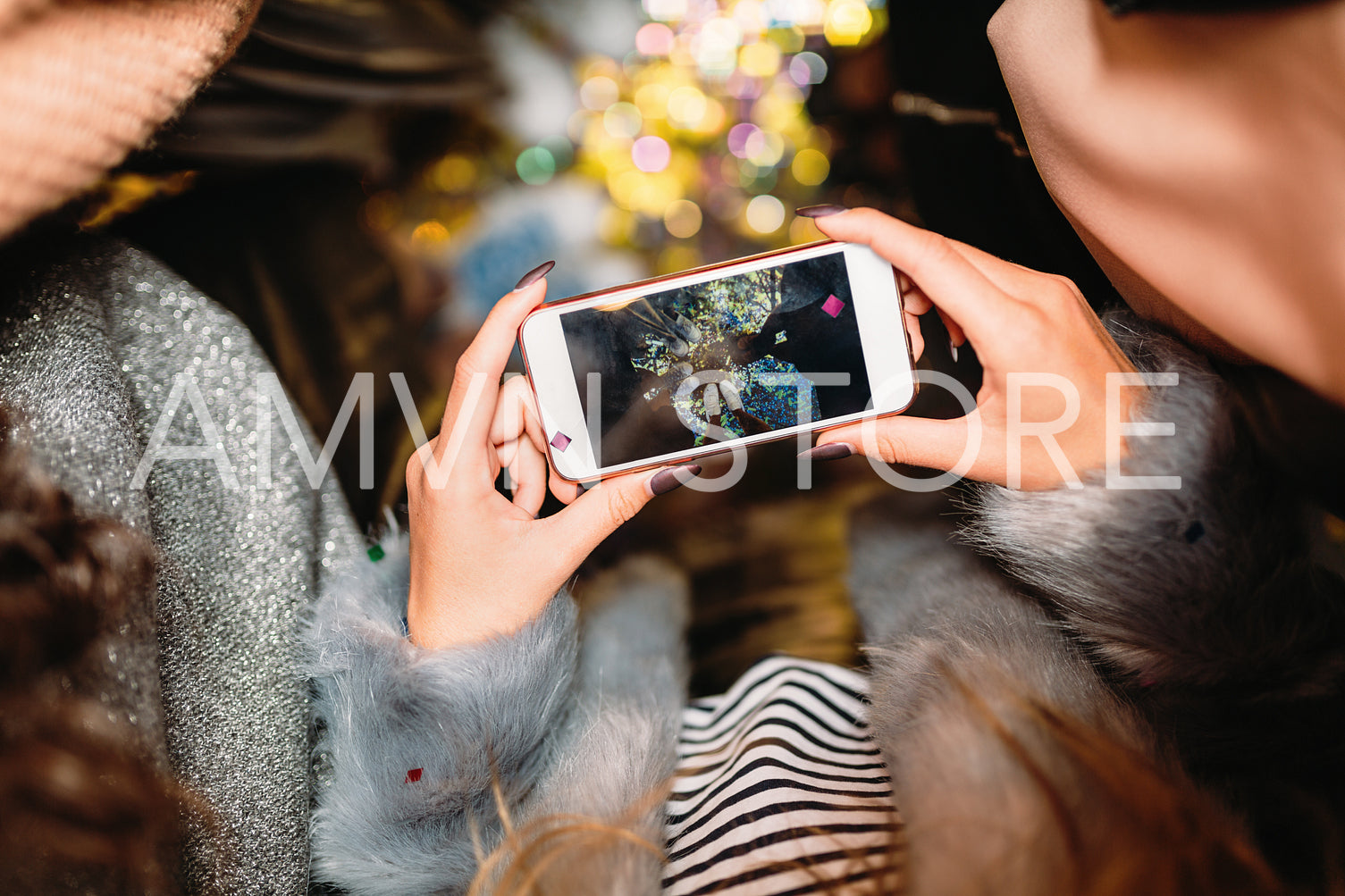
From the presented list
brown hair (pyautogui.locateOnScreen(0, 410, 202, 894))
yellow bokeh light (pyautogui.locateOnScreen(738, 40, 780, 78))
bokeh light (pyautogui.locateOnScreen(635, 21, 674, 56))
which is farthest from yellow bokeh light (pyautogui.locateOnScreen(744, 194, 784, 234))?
brown hair (pyautogui.locateOnScreen(0, 410, 202, 894))

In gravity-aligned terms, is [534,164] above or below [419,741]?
above

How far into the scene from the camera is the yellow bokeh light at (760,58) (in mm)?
1362

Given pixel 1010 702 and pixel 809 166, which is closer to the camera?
pixel 1010 702

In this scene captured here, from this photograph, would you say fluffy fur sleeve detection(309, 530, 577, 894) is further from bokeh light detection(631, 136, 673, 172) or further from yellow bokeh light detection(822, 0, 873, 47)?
yellow bokeh light detection(822, 0, 873, 47)

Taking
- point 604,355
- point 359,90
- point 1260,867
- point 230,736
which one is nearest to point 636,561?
point 604,355

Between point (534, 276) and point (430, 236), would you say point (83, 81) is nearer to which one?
point (534, 276)

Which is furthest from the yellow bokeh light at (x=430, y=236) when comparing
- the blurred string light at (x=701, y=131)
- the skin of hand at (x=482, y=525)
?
the skin of hand at (x=482, y=525)

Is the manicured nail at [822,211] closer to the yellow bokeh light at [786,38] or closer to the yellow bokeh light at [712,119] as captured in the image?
the yellow bokeh light at [712,119]

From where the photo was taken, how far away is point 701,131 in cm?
137

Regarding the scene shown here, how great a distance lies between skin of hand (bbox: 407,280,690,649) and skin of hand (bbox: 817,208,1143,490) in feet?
0.94

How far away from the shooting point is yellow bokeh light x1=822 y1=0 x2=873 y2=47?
1336 millimetres

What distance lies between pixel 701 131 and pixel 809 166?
0.26 metres

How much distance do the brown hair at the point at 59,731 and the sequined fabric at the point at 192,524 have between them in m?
0.02

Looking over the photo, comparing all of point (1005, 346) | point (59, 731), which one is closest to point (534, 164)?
point (1005, 346)
